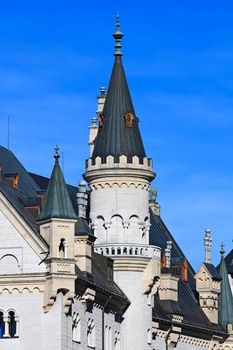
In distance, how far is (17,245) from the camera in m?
89.9

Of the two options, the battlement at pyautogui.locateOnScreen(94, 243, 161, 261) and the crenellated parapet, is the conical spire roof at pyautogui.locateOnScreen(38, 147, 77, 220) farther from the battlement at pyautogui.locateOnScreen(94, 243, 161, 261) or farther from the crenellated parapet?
the battlement at pyautogui.locateOnScreen(94, 243, 161, 261)

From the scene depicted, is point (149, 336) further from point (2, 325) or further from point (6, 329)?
point (6, 329)

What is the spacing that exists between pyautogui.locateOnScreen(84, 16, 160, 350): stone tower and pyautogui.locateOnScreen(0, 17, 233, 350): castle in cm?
6

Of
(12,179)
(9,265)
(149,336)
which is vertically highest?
(12,179)

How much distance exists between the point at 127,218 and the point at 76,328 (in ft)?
40.4

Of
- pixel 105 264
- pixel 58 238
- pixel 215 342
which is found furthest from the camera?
pixel 215 342

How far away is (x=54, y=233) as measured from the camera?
292ft

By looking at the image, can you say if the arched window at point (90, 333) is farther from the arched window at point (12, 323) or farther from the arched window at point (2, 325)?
the arched window at point (2, 325)

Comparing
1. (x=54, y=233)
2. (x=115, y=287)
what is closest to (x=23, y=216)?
(x=54, y=233)

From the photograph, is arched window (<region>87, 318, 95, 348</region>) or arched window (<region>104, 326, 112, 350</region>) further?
arched window (<region>104, 326, 112, 350</region>)

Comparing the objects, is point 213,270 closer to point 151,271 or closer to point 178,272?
point 178,272

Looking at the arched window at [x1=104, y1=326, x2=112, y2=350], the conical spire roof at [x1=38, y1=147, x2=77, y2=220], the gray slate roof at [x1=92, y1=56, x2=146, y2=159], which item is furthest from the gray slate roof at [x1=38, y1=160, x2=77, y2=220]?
the gray slate roof at [x1=92, y1=56, x2=146, y2=159]

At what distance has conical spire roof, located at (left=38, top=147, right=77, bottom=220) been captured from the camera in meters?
89.6

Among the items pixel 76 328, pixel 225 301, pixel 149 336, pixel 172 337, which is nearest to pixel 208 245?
pixel 225 301
